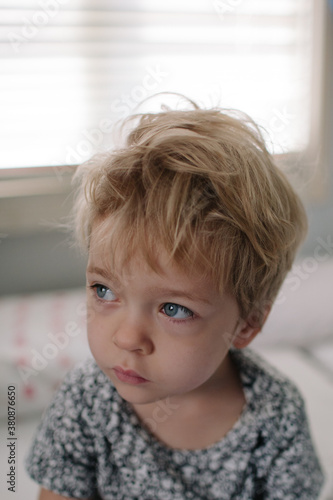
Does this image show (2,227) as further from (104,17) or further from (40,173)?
(104,17)

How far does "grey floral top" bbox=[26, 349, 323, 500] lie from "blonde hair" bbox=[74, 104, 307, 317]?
242 millimetres

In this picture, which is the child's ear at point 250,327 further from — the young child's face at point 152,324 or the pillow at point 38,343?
the pillow at point 38,343

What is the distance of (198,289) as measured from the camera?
1.78 ft

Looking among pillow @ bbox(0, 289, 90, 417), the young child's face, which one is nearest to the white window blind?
pillow @ bbox(0, 289, 90, 417)

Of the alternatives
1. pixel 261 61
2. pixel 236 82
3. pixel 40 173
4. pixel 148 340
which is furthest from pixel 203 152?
pixel 261 61

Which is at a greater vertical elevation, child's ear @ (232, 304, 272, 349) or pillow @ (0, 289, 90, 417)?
child's ear @ (232, 304, 272, 349)

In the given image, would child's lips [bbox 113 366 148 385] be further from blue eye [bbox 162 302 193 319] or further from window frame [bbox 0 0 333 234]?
window frame [bbox 0 0 333 234]

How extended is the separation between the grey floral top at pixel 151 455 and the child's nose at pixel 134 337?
0.19 metres

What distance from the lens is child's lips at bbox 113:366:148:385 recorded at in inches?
22.0

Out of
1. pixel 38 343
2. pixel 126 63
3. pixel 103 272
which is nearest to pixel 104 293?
pixel 103 272

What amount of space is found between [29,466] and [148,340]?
0.95 feet

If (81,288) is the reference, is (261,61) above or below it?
above

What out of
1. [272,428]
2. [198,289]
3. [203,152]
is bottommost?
[272,428]

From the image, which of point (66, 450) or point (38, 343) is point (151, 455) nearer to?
point (66, 450)
